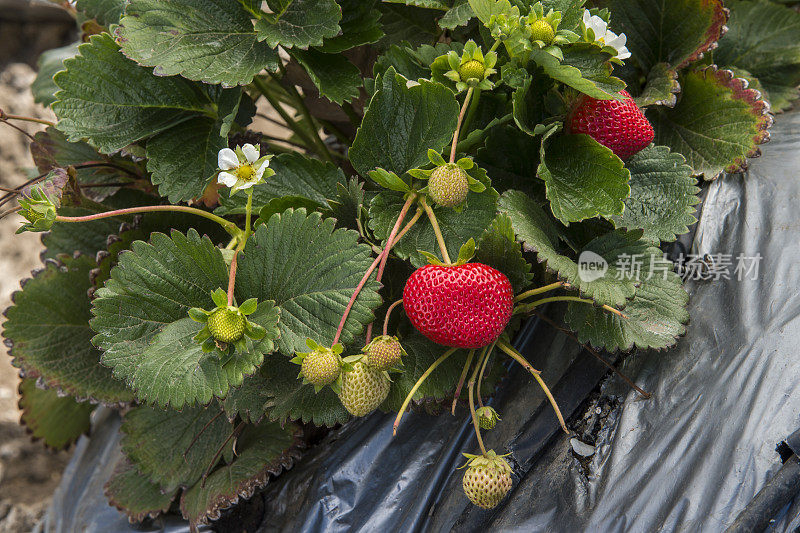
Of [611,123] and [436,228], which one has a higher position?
[611,123]

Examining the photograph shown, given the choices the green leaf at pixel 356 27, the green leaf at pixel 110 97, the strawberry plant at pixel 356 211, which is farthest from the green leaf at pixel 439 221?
the green leaf at pixel 110 97

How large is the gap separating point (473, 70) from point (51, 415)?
104cm

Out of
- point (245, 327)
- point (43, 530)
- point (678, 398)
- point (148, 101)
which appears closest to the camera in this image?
point (245, 327)

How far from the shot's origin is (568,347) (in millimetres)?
874

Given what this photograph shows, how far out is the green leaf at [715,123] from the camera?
34.8 inches

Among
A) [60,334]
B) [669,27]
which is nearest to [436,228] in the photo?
[669,27]

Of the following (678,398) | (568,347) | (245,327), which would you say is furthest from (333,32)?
(678,398)

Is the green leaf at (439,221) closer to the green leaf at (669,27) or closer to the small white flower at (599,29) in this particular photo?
the small white flower at (599,29)

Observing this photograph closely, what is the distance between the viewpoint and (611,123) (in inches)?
30.5

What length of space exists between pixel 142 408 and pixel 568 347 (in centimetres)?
66

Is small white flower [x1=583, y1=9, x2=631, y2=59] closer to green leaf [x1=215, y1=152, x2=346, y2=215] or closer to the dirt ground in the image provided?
green leaf [x1=215, y1=152, x2=346, y2=215]

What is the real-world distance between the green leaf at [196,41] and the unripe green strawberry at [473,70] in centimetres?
27

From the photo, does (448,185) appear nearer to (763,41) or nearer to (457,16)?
(457,16)

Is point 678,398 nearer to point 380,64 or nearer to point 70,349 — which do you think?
point 380,64
